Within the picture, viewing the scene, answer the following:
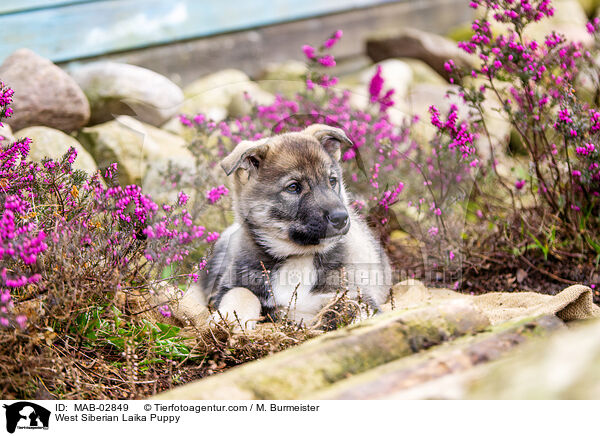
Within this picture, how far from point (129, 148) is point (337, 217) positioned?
96.4 inches

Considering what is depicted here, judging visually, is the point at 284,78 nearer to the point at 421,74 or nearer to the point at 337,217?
the point at 421,74

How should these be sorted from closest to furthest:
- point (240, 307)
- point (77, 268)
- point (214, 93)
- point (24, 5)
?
point (77, 268), point (240, 307), point (24, 5), point (214, 93)

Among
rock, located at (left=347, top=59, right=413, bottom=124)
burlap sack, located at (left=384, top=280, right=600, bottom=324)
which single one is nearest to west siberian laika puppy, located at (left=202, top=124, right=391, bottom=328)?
burlap sack, located at (left=384, top=280, right=600, bottom=324)

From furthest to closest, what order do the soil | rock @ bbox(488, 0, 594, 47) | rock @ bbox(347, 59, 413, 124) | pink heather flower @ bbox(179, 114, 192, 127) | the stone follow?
1. rock @ bbox(488, 0, 594, 47)
2. rock @ bbox(347, 59, 413, 124)
3. the stone
4. pink heather flower @ bbox(179, 114, 192, 127)
5. the soil

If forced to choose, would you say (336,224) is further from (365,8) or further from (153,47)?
(365,8)

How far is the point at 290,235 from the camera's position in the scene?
12.5 ft

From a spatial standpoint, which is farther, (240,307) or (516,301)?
(516,301)

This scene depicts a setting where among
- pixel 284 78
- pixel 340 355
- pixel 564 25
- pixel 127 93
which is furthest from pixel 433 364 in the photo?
pixel 564 25

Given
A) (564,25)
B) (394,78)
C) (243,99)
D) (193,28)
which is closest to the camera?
(243,99)

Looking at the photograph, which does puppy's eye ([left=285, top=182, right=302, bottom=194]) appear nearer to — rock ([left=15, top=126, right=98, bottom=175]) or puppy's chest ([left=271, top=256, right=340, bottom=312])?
puppy's chest ([left=271, top=256, right=340, bottom=312])

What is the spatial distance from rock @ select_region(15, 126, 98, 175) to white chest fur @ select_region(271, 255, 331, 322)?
1.58m

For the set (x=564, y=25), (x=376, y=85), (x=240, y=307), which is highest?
(x=564, y=25)

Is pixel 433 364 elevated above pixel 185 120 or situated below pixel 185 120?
below

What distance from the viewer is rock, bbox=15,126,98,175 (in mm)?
4219
